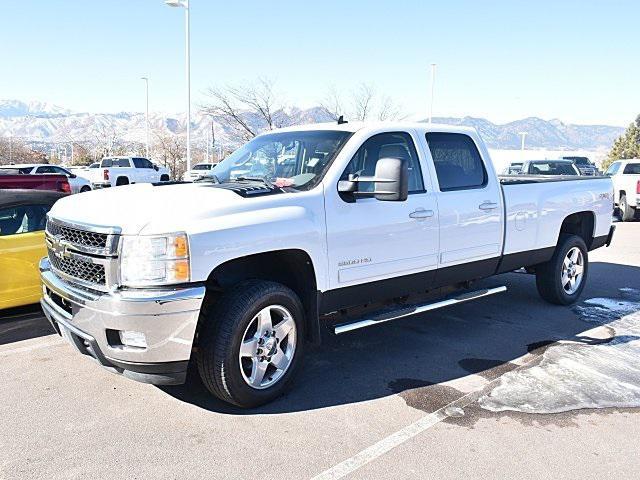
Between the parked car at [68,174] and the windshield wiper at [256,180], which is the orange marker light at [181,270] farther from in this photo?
the parked car at [68,174]

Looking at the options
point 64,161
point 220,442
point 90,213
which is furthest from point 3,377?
point 64,161

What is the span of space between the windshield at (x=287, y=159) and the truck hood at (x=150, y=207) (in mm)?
544

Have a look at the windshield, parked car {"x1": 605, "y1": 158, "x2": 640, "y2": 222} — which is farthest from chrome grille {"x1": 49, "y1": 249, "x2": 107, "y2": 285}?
parked car {"x1": 605, "y1": 158, "x2": 640, "y2": 222}

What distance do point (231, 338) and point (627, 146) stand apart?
45.5 metres

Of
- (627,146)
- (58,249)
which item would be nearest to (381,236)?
(58,249)

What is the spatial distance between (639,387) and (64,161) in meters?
54.9

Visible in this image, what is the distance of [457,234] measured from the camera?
5000 millimetres

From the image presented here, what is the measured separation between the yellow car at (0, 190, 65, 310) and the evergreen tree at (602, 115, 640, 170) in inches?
1665

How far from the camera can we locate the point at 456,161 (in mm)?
5270

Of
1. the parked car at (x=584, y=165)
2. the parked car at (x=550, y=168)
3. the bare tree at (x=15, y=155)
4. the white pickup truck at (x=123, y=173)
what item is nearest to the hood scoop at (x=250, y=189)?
the parked car at (x=550, y=168)

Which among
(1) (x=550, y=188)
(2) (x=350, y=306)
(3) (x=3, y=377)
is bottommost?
(3) (x=3, y=377)

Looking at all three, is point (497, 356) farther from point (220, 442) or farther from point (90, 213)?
point (90, 213)

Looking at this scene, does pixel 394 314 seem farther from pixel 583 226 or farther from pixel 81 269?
pixel 583 226

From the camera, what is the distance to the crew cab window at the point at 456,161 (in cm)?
503
